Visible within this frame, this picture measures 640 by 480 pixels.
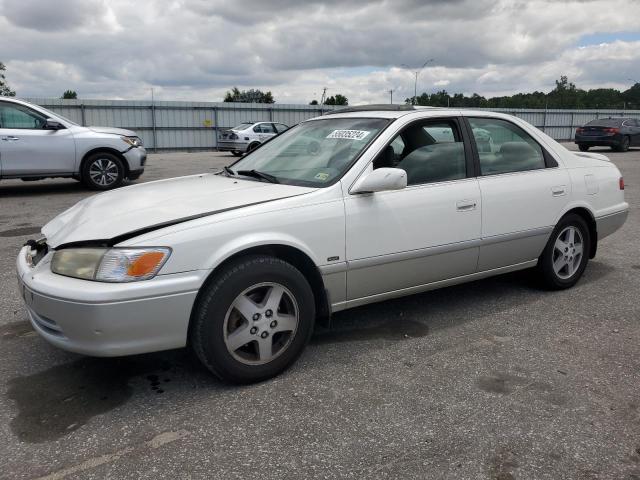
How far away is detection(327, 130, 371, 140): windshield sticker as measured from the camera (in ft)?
12.2

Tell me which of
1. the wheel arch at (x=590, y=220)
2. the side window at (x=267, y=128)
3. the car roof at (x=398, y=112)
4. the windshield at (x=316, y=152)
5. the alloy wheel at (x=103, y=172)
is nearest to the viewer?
the windshield at (x=316, y=152)

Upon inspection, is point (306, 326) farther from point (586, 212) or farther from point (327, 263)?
point (586, 212)

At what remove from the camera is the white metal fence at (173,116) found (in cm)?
2639

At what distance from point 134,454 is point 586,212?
3.93 metres

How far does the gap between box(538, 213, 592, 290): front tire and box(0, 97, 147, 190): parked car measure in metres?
8.42

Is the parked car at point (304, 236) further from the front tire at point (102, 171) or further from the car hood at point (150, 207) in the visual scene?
the front tire at point (102, 171)

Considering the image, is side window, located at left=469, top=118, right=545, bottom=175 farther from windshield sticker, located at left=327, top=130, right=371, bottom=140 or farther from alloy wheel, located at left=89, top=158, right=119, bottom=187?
alloy wheel, located at left=89, top=158, right=119, bottom=187

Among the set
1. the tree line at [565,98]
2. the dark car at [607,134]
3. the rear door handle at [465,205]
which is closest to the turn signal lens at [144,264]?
the rear door handle at [465,205]

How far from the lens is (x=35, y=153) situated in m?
9.80

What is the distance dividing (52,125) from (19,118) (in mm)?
517

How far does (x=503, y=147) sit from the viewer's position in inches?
170

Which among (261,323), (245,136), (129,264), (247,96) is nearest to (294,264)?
(261,323)

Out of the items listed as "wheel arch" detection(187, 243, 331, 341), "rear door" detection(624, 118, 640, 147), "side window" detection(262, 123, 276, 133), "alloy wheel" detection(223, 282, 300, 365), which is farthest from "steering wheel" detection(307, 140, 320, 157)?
"rear door" detection(624, 118, 640, 147)

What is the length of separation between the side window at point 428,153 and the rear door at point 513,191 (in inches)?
6.8
